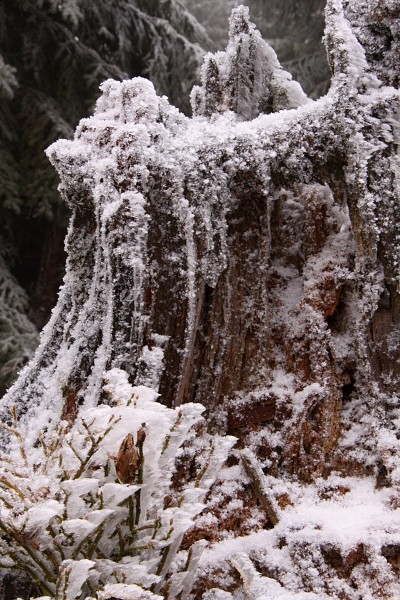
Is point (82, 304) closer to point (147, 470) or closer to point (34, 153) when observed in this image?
point (147, 470)

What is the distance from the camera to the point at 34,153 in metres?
4.33

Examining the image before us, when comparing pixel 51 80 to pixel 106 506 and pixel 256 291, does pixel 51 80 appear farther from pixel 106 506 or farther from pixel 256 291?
pixel 106 506

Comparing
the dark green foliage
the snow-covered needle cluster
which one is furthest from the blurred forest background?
the snow-covered needle cluster

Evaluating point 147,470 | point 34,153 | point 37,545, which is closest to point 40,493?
point 37,545

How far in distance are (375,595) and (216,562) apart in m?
0.37

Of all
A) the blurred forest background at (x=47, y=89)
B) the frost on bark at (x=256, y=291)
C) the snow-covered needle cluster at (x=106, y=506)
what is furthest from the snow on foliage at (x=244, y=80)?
the blurred forest background at (x=47, y=89)

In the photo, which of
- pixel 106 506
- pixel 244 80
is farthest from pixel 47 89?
pixel 106 506

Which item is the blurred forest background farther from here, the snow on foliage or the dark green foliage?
the snow on foliage

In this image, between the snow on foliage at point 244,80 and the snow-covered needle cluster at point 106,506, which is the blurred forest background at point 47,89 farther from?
the snow-covered needle cluster at point 106,506

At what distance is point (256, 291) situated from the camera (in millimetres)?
1650

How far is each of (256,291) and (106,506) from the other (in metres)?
0.80

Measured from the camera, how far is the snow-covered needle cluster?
101cm

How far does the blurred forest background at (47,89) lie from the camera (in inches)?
160

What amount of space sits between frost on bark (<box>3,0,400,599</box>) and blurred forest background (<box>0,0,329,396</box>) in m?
2.37
